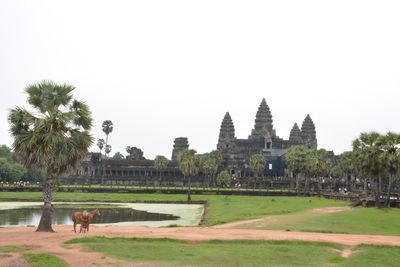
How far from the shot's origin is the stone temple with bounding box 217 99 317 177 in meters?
147

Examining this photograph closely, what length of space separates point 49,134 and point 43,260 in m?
9.35

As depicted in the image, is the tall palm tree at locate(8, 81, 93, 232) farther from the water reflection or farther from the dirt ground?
the water reflection

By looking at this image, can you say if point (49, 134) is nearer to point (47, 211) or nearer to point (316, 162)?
point (47, 211)

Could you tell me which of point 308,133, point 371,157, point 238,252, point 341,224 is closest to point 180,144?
point 308,133

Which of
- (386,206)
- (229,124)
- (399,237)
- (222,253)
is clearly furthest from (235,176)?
(222,253)

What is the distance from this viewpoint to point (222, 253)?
20031mm

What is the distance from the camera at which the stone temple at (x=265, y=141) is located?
14662 centimetres

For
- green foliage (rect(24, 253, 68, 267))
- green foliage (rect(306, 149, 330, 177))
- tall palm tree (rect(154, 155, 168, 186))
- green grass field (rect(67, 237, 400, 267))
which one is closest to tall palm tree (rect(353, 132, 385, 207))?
green grass field (rect(67, 237, 400, 267))

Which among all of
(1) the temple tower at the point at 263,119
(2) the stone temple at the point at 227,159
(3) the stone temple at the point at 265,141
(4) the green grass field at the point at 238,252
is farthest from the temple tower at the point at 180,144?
(4) the green grass field at the point at 238,252

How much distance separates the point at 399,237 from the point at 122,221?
67.6 ft

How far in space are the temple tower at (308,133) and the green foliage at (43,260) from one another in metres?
153

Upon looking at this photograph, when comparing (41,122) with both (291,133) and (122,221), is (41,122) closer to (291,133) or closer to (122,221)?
(122,221)

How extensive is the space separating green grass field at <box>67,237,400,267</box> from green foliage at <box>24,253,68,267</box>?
201 centimetres

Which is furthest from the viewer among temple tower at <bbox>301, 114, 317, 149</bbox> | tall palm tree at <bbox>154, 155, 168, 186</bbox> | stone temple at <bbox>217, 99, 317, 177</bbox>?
temple tower at <bbox>301, 114, 317, 149</bbox>
